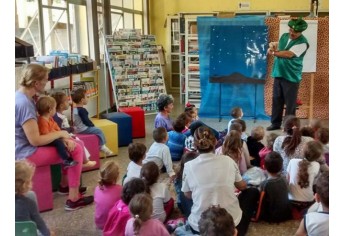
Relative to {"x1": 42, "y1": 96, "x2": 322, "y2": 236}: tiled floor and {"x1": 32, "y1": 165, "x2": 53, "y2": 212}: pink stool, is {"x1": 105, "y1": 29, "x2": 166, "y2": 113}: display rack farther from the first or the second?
{"x1": 32, "y1": 165, "x2": 53, "y2": 212}: pink stool

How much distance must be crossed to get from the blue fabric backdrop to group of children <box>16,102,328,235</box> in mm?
2812

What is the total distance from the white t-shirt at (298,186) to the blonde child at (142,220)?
1.17m

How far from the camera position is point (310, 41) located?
5.92 m

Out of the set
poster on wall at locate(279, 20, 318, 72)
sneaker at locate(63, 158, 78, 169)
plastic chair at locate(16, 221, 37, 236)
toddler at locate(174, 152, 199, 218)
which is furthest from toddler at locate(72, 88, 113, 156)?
poster on wall at locate(279, 20, 318, 72)

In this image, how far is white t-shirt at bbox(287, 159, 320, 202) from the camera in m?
2.82

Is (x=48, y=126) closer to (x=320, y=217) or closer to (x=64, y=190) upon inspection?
(x=64, y=190)

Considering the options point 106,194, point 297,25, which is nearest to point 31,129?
point 106,194

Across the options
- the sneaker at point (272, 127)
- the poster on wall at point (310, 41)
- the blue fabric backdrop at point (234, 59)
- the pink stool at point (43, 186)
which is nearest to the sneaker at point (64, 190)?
the pink stool at point (43, 186)

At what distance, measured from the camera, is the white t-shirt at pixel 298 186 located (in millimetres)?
2820

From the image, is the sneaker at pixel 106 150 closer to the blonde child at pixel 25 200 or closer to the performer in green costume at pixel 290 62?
the blonde child at pixel 25 200

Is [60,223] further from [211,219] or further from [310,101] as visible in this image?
[310,101]

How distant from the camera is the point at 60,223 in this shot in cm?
297

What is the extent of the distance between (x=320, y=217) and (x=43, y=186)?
6.80 ft
